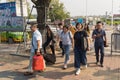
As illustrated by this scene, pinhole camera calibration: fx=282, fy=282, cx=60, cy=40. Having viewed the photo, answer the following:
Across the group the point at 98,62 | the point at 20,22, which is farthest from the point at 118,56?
the point at 20,22

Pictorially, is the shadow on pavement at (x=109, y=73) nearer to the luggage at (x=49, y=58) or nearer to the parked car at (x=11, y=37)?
the luggage at (x=49, y=58)

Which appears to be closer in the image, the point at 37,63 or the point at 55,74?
the point at 37,63

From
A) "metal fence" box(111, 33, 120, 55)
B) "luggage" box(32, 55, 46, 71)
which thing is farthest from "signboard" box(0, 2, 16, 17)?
"luggage" box(32, 55, 46, 71)

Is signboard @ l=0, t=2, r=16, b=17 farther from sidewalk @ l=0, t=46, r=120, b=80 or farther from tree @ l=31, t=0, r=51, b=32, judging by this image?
sidewalk @ l=0, t=46, r=120, b=80

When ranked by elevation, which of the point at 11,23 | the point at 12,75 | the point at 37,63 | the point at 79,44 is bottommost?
the point at 12,75

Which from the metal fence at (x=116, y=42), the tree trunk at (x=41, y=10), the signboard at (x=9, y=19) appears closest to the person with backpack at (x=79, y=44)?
the metal fence at (x=116, y=42)

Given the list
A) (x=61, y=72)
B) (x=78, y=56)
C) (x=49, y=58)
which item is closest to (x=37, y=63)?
(x=61, y=72)

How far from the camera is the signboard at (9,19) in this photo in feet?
61.0

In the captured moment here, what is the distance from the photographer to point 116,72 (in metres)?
10.0

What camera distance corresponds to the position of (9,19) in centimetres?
2017

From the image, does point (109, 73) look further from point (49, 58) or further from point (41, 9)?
point (41, 9)

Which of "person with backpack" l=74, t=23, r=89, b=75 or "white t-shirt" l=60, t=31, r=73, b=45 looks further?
"white t-shirt" l=60, t=31, r=73, b=45

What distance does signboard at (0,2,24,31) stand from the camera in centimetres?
1858

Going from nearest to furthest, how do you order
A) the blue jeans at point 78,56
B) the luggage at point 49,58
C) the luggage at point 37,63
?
the luggage at point 37,63 → the blue jeans at point 78,56 → the luggage at point 49,58
